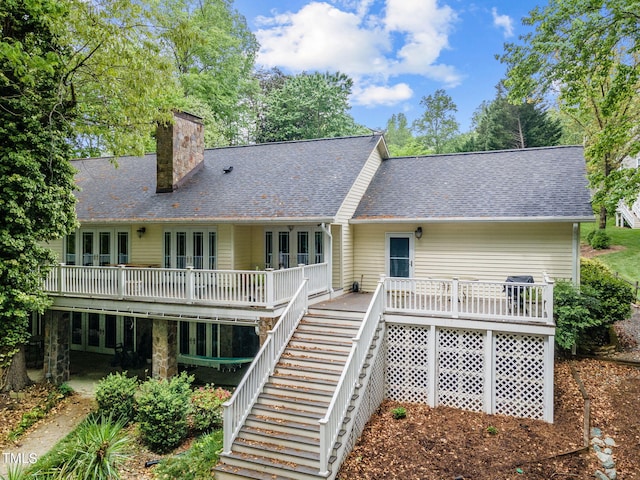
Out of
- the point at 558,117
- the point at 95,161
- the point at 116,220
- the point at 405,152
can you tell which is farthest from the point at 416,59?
the point at 116,220

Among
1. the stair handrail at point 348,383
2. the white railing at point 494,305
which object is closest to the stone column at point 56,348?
the stair handrail at point 348,383

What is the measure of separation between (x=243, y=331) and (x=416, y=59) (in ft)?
117

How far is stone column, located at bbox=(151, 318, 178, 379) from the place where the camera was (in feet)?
36.9

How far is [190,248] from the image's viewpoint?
1341 cm

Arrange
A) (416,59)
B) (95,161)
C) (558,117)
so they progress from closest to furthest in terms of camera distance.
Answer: (95,161), (558,117), (416,59)

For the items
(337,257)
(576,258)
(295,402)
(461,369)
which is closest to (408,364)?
(461,369)

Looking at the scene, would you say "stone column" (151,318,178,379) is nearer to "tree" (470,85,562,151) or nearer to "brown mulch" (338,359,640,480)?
"brown mulch" (338,359,640,480)

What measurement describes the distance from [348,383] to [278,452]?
178 centimetres

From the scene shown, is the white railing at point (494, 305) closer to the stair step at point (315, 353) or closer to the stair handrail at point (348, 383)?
the stair handrail at point (348, 383)

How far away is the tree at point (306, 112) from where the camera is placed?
1206 inches

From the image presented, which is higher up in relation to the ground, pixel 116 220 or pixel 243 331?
pixel 116 220

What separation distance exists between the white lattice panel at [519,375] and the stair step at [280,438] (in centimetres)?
452

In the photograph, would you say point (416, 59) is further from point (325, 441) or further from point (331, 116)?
point (325, 441)

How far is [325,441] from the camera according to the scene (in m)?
6.83
